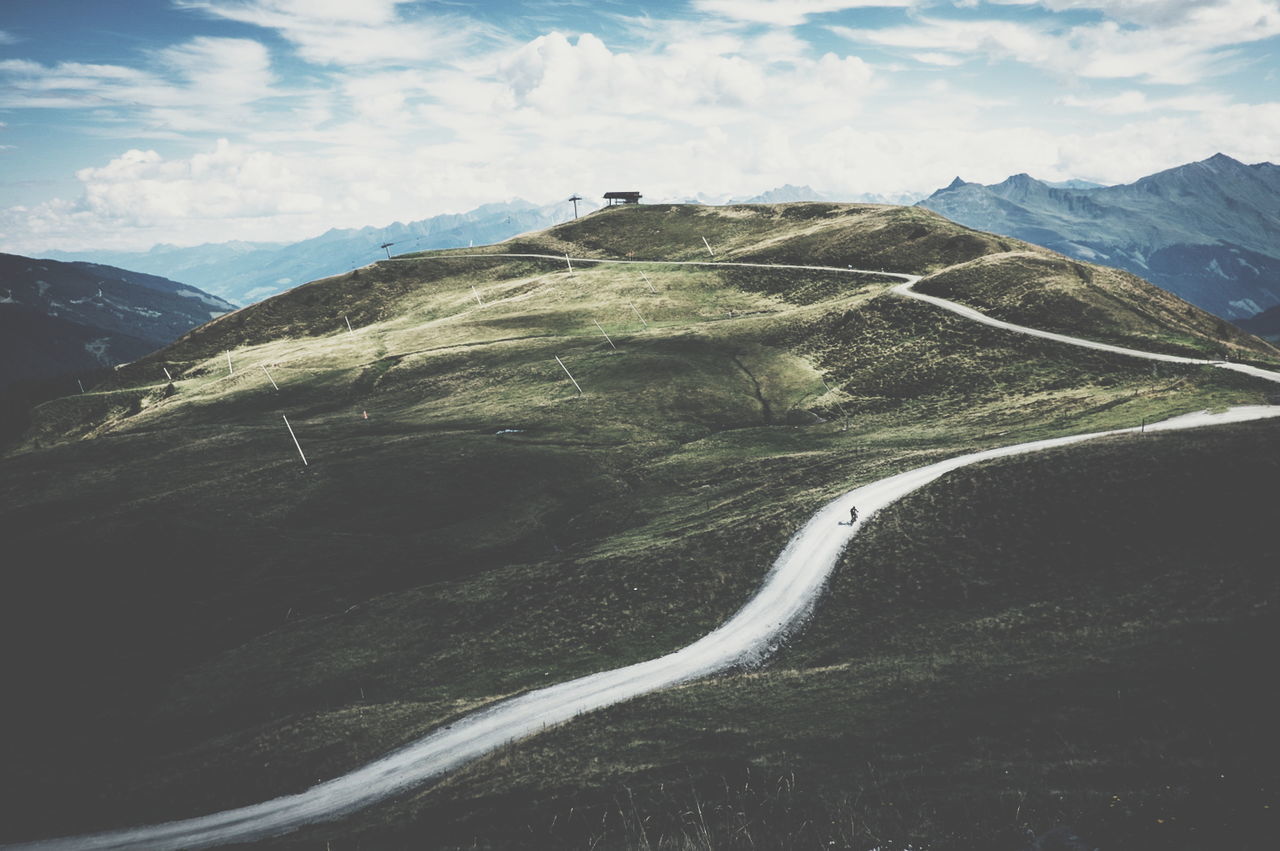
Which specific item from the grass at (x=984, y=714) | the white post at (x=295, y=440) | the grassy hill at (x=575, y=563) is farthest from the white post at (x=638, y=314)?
the grass at (x=984, y=714)

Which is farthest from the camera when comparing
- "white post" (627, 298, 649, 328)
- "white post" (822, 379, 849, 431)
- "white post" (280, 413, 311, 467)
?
"white post" (627, 298, 649, 328)

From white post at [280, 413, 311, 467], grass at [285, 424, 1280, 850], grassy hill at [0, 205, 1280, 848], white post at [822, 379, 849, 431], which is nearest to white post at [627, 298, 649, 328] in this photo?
grassy hill at [0, 205, 1280, 848]

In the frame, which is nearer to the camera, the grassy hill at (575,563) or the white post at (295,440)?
the grassy hill at (575,563)

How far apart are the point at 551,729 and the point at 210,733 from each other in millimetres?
24698

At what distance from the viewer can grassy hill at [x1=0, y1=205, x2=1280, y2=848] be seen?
27109 mm

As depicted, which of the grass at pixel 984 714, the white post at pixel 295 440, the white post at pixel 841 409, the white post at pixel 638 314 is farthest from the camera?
the white post at pixel 638 314

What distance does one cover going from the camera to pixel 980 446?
60625 mm

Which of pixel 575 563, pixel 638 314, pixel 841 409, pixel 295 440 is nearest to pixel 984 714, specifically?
pixel 575 563

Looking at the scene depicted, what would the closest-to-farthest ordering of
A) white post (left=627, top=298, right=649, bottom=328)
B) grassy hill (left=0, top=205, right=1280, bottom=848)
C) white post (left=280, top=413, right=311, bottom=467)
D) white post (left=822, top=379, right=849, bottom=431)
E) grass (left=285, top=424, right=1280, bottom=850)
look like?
grass (left=285, top=424, right=1280, bottom=850) → grassy hill (left=0, top=205, right=1280, bottom=848) → white post (left=822, top=379, right=849, bottom=431) → white post (left=280, top=413, right=311, bottom=467) → white post (left=627, top=298, right=649, bottom=328)

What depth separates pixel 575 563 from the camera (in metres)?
55.2

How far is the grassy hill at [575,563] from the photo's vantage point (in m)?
27.1

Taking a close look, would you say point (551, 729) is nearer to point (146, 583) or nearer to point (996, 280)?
point (146, 583)

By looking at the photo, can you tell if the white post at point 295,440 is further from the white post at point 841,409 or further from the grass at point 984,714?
the white post at point 841,409

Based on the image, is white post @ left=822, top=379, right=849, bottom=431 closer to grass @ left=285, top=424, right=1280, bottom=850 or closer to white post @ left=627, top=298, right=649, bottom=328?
grass @ left=285, top=424, right=1280, bottom=850
